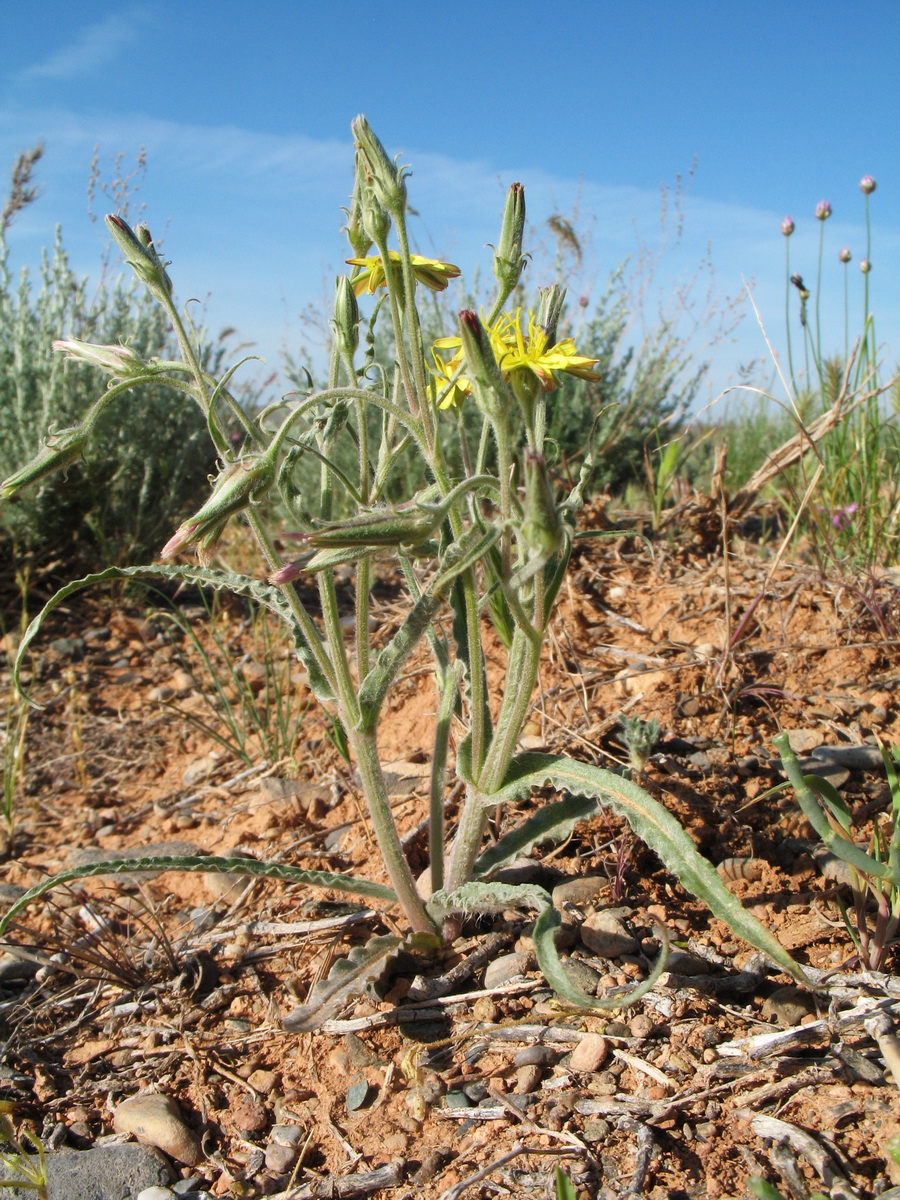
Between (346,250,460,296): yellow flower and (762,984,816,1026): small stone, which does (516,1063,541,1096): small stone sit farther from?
(346,250,460,296): yellow flower

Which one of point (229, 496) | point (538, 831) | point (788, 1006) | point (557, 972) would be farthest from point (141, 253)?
point (788, 1006)

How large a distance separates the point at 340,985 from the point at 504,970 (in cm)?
30

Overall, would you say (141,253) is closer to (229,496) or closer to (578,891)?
(229,496)

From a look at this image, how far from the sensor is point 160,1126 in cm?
140

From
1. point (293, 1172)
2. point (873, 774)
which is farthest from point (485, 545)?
point (873, 774)

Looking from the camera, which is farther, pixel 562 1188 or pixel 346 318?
pixel 346 318

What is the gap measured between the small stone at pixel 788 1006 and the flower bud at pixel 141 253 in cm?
158

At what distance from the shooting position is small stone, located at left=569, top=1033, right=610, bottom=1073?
137cm

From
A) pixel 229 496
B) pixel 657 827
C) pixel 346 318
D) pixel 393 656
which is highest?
pixel 346 318

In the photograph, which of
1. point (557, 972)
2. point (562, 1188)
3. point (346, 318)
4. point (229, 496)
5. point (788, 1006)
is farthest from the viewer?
point (346, 318)

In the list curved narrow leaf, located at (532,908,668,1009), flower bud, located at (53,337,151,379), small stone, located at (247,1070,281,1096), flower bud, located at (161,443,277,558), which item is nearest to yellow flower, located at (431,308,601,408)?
flower bud, located at (161,443,277,558)

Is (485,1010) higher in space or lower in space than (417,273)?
lower

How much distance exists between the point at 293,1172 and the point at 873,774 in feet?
4.77

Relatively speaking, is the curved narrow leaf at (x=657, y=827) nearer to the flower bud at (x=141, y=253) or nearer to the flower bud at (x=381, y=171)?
the flower bud at (x=381, y=171)
